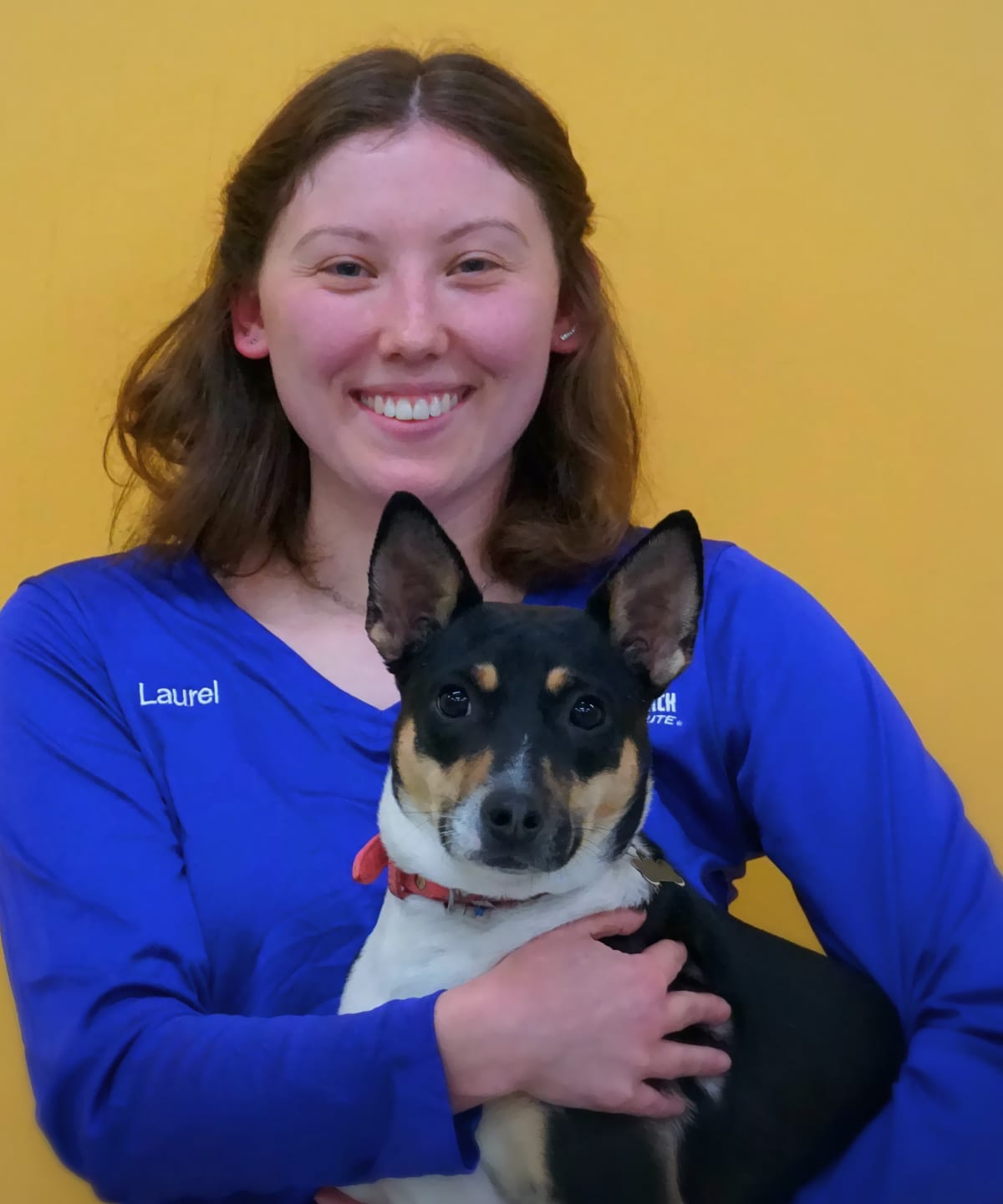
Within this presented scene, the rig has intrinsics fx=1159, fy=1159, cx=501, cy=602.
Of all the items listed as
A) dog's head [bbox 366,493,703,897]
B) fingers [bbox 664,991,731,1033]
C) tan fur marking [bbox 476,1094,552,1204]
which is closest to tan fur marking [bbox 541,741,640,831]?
dog's head [bbox 366,493,703,897]

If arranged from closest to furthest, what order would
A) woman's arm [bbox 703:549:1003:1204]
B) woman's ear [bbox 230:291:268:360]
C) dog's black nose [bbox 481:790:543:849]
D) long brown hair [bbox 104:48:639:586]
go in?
dog's black nose [bbox 481:790:543:849]
woman's arm [bbox 703:549:1003:1204]
long brown hair [bbox 104:48:639:586]
woman's ear [bbox 230:291:268:360]

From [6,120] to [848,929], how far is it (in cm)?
217

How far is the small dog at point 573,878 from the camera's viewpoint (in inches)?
51.1

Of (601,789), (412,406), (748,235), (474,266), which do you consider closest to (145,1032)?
(601,789)

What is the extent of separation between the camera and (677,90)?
2.37m

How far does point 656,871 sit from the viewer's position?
1460 mm

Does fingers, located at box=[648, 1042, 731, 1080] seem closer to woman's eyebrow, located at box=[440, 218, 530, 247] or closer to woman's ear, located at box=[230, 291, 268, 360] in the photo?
woman's eyebrow, located at box=[440, 218, 530, 247]

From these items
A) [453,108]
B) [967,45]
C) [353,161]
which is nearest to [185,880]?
[353,161]

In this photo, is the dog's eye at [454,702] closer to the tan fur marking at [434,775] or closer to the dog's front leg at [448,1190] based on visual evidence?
→ the tan fur marking at [434,775]

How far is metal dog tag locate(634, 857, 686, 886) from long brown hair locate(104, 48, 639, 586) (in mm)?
508

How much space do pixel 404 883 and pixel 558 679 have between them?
1.04ft

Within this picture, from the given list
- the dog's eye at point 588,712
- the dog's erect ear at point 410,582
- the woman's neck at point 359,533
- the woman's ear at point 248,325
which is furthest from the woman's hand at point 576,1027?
the woman's ear at point 248,325

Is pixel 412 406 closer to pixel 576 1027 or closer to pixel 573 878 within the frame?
pixel 573 878

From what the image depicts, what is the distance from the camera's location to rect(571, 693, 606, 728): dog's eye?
1.39m
